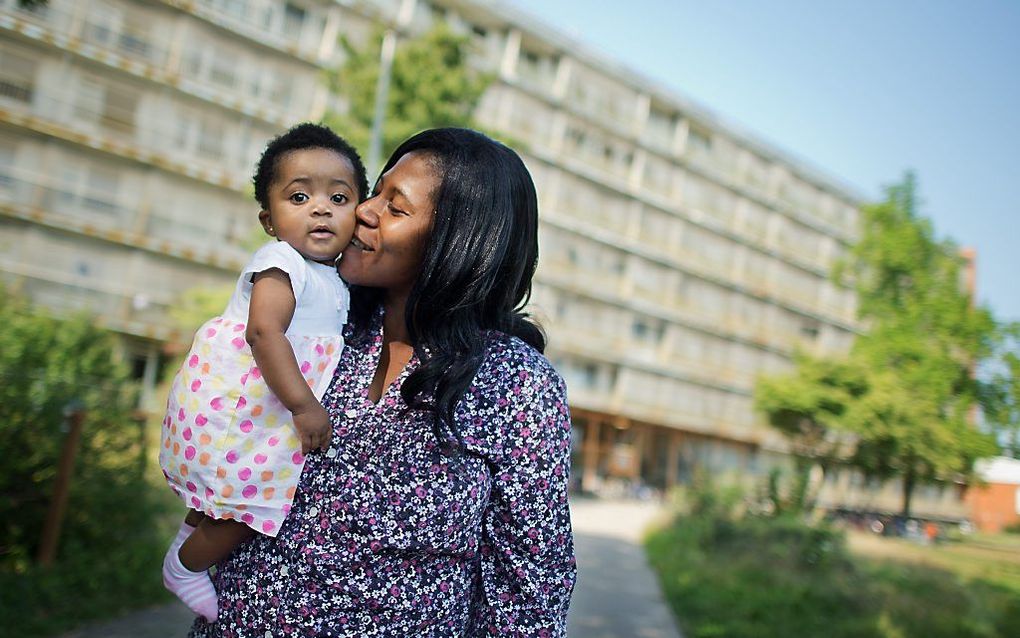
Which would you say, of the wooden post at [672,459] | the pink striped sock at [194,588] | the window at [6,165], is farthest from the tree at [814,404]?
the pink striped sock at [194,588]

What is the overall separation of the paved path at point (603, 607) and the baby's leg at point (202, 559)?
4083 mm

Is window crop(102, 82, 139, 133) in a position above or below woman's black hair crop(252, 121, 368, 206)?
above

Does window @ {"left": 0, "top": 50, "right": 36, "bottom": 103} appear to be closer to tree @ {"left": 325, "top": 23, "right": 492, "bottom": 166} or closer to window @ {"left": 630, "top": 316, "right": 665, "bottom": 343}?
tree @ {"left": 325, "top": 23, "right": 492, "bottom": 166}

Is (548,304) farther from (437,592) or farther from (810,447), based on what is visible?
(437,592)

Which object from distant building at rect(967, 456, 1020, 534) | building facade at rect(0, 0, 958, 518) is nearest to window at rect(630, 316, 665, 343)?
building facade at rect(0, 0, 958, 518)

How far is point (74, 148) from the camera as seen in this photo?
24688 millimetres

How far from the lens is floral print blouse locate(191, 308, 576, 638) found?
5.27 ft

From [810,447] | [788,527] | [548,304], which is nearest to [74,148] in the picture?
[548,304]

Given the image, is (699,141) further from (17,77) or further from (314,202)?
(314,202)

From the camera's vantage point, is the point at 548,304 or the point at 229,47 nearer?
the point at 229,47

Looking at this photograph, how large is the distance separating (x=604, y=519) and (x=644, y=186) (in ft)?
61.8

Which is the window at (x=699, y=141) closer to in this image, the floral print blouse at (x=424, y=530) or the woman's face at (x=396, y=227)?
the woman's face at (x=396, y=227)

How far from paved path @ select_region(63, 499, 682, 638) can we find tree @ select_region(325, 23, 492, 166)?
26.8ft

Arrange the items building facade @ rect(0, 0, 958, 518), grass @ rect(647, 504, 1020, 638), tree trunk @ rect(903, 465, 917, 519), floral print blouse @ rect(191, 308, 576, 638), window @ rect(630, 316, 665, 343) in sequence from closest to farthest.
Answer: floral print blouse @ rect(191, 308, 576, 638), grass @ rect(647, 504, 1020, 638), tree trunk @ rect(903, 465, 917, 519), building facade @ rect(0, 0, 958, 518), window @ rect(630, 316, 665, 343)
